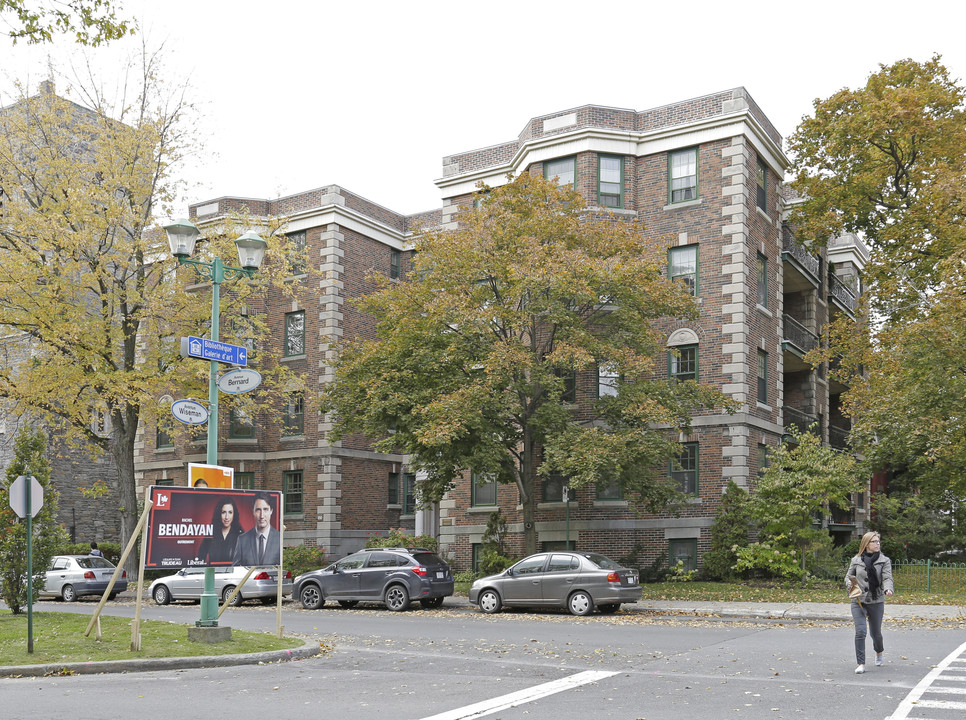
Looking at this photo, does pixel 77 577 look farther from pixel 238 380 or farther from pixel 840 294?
pixel 840 294

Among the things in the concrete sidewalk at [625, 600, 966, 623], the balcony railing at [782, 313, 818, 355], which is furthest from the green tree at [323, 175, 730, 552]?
the balcony railing at [782, 313, 818, 355]

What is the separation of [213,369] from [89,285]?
12.2 meters

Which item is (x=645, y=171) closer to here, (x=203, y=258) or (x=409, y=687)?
(x=203, y=258)

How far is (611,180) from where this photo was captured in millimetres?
31156

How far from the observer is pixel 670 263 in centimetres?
3048

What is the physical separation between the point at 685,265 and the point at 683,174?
119 inches

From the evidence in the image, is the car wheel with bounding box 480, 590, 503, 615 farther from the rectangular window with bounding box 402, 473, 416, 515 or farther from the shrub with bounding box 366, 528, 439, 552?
the rectangular window with bounding box 402, 473, 416, 515

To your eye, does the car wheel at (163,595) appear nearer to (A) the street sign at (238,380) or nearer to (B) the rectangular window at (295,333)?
(B) the rectangular window at (295,333)

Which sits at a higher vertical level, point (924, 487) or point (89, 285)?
point (89, 285)

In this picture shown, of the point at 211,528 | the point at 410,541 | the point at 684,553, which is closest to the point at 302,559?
the point at 410,541

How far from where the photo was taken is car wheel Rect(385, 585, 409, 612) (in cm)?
2275

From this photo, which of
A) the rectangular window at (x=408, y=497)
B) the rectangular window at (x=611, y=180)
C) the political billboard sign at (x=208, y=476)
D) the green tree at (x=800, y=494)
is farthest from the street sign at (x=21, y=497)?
the rectangular window at (x=408, y=497)

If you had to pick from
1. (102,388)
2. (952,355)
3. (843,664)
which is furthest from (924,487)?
(102,388)

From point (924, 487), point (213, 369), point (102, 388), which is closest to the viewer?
point (213, 369)
